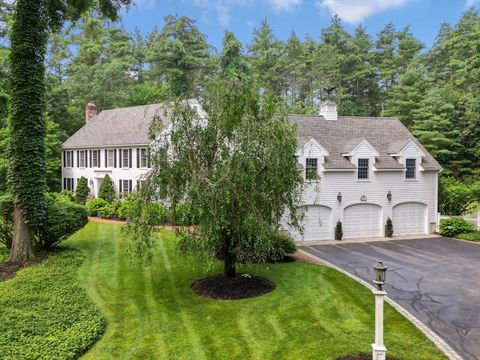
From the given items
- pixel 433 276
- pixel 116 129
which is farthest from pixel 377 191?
pixel 116 129

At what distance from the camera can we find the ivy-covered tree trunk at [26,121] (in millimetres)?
14422

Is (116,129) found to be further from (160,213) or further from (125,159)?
(160,213)

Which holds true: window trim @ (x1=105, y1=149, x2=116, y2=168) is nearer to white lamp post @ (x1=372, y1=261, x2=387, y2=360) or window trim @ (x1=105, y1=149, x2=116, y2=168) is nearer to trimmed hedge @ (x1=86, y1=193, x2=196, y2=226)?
trimmed hedge @ (x1=86, y1=193, x2=196, y2=226)

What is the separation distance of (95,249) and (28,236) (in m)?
2.90

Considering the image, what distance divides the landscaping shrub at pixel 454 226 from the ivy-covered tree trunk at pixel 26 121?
2161 centimetres

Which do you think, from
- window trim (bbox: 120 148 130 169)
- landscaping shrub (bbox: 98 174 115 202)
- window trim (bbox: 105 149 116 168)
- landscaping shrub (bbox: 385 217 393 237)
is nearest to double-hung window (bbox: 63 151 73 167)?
window trim (bbox: 105 149 116 168)

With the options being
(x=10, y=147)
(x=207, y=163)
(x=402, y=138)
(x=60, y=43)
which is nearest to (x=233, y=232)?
(x=207, y=163)

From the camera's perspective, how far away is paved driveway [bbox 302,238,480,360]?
372 inches

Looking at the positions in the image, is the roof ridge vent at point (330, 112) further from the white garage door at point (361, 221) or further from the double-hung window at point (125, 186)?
the double-hung window at point (125, 186)

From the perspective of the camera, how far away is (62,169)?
36.1 metres

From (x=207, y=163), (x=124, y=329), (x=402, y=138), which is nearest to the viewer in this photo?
(x=124, y=329)

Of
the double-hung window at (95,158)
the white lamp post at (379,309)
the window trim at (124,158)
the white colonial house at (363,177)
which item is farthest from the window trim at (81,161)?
the white lamp post at (379,309)

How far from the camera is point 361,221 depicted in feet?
72.9

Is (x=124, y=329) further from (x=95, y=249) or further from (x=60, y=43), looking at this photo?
(x=60, y=43)
